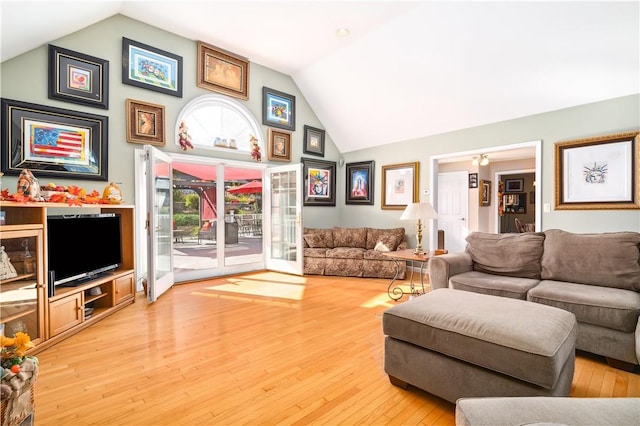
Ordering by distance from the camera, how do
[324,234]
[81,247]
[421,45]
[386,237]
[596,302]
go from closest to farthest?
1. [596,302]
2. [81,247]
3. [421,45]
4. [386,237]
5. [324,234]

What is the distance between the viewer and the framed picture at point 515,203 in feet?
27.9

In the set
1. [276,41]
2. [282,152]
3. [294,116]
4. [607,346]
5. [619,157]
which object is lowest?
[607,346]

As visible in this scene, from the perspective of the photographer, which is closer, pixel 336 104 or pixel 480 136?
pixel 480 136

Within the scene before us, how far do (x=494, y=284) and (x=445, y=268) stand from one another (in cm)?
46

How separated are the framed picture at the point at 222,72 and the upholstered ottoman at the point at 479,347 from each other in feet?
14.4

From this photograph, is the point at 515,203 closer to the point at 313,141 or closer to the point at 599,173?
the point at 599,173

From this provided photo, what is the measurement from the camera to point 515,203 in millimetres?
8648

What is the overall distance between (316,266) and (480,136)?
328 cm

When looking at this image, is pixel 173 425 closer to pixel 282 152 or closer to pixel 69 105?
pixel 69 105

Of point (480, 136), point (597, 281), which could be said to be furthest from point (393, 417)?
point (480, 136)

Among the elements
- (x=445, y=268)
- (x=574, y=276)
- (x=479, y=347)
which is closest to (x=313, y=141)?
(x=445, y=268)

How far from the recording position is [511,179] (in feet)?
28.6

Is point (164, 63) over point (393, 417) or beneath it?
over

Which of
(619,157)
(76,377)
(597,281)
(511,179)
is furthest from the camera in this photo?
(511,179)
